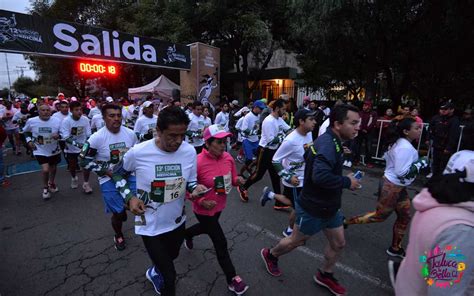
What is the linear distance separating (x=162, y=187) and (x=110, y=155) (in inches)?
73.0

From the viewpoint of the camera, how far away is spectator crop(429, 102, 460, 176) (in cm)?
649

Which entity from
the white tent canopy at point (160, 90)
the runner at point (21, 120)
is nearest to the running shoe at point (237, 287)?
the runner at point (21, 120)

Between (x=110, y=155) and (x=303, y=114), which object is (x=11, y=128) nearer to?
(x=110, y=155)

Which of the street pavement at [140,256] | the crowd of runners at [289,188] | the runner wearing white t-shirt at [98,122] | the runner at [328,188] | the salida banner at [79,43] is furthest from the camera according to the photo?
the salida banner at [79,43]

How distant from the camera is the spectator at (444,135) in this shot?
21.3ft

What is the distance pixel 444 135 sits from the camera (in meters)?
6.72

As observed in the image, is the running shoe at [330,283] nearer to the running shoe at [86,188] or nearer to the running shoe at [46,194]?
the running shoe at [86,188]

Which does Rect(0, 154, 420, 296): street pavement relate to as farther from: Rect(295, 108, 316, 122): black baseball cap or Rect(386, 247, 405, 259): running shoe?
Rect(295, 108, 316, 122): black baseball cap

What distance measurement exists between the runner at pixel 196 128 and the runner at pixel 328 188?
14.0 ft

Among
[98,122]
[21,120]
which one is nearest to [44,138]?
[98,122]

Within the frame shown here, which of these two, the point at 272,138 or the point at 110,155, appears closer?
the point at 110,155

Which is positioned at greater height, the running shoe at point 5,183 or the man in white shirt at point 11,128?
the man in white shirt at point 11,128

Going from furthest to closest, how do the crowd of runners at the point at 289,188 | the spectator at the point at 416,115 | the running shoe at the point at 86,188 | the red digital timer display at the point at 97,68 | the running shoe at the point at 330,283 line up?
the red digital timer display at the point at 97,68
the running shoe at the point at 86,188
the spectator at the point at 416,115
the running shoe at the point at 330,283
the crowd of runners at the point at 289,188

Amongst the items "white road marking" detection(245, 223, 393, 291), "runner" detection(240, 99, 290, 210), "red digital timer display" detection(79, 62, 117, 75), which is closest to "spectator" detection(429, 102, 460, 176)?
"runner" detection(240, 99, 290, 210)
